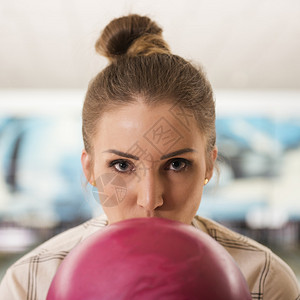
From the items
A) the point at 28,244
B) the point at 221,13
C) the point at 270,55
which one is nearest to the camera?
the point at 221,13

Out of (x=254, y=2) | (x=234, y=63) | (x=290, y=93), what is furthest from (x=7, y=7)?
(x=290, y=93)

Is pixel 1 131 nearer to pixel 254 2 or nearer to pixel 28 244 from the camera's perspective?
pixel 28 244

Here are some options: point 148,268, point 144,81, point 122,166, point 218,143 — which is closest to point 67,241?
point 122,166

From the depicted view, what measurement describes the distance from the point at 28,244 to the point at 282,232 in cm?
290

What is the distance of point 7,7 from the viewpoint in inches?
109

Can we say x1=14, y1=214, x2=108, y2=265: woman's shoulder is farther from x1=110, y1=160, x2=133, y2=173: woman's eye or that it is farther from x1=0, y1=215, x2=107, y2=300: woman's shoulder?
x1=110, y1=160, x2=133, y2=173: woman's eye

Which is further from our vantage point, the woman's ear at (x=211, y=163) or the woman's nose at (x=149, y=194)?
the woman's ear at (x=211, y=163)

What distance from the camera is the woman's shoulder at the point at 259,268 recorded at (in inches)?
35.8

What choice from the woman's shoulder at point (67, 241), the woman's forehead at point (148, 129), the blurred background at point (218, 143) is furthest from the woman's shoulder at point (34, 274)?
the blurred background at point (218, 143)

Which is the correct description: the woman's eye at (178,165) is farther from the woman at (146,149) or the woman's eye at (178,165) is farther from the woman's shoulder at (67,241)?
the woman's shoulder at (67,241)

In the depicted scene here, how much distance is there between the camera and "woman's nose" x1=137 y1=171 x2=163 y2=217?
0.72 m

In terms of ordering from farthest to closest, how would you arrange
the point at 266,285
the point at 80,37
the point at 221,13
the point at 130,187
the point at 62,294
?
the point at 80,37, the point at 221,13, the point at 266,285, the point at 130,187, the point at 62,294

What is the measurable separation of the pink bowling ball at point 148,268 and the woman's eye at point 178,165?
269 millimetres

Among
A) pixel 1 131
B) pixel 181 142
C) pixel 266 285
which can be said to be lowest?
pixel 1 131
